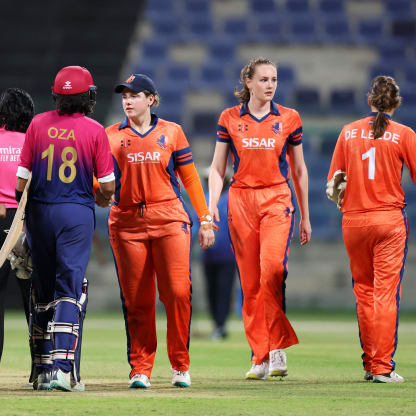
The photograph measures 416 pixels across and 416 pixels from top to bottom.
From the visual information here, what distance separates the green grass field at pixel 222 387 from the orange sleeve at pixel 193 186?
1.20 meters

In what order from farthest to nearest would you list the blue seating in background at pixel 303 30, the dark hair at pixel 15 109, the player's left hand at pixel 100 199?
the blue seating in background at pixel 303 30, the dark hair at pixel 15 109, the player's left hand at pixel 100 199

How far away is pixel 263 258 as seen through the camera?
7.38 meters

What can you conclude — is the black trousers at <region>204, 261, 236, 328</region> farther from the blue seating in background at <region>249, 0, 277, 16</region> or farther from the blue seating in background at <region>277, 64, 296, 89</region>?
the blue seating in background at <region>249, 0, 277, 16</region>

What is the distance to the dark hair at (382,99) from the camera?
7203 millimetres

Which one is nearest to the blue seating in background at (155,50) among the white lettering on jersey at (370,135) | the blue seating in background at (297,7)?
the blue seating in background at (297,7)

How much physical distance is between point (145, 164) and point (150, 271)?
2.42ft

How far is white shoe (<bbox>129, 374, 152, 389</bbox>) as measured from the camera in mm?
6477

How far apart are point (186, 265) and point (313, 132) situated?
16.7 m

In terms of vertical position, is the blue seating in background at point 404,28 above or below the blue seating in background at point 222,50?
above

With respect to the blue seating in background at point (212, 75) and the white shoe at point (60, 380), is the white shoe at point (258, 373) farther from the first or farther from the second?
the blue seating in background at point (212, 75)

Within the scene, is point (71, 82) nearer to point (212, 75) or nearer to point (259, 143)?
point (259, 143)

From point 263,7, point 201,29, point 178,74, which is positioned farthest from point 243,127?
point 263,7

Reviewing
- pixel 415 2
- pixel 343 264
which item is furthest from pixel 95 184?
pixel 415 2

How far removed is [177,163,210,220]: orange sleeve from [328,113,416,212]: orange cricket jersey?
4.04 ft
